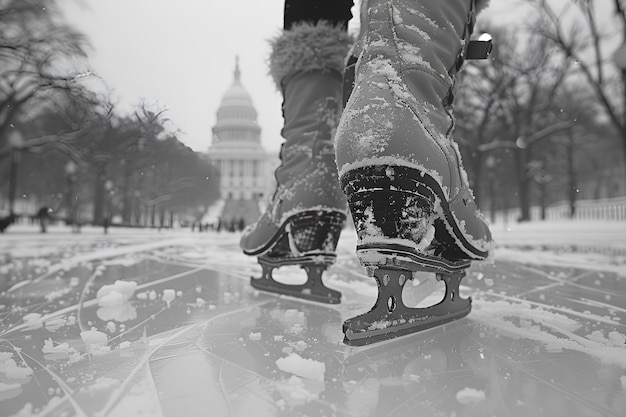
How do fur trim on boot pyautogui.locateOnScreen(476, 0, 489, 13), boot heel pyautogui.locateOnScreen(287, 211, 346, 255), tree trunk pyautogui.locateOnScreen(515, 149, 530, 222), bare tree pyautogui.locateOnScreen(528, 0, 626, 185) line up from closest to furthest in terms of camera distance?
fur trim on boot pyautogui.locateOnScreen(476, 0, 489, 13) → boot heel pyautogui.locateOnScreen(287, 211, 346, 255) → bare tree pyautogui.locateOnScreen(528, 0, 626, 185) → tree trunk pyautogui.locateOnScreen(515, 149, 530, 222)

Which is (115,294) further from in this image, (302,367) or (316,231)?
(302,367)

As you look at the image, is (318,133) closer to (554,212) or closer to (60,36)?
(60,36)

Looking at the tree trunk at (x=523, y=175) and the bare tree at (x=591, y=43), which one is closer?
the bare tree at (x=591, y=43)

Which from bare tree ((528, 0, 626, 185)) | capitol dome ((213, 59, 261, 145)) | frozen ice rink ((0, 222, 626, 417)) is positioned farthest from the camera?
bare tree ((528, 0, 626, 185))

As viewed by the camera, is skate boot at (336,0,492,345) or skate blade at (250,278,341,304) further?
skate blade at (250,278,341,304)

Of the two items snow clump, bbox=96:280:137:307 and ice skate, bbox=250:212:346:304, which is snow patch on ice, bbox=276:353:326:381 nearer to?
ice skate, bbox=250:212:346:304

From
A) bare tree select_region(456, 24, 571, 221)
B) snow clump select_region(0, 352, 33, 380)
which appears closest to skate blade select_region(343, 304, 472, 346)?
snow clump select_region(0, 352, 33, 380)

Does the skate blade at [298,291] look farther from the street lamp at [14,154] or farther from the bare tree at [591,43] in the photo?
the bare tree at [591,43]

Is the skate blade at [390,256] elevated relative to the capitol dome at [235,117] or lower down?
lower down

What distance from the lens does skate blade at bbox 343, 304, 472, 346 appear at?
0.62m

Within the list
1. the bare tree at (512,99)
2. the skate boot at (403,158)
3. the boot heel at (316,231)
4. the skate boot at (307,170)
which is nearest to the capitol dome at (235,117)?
the skate boot at (307,170)

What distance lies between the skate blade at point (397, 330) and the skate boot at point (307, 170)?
29 centimetres

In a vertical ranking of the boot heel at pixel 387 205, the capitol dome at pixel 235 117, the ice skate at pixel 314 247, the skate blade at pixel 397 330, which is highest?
the capitol dome at pixel 235 117

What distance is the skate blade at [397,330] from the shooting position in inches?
24.5
